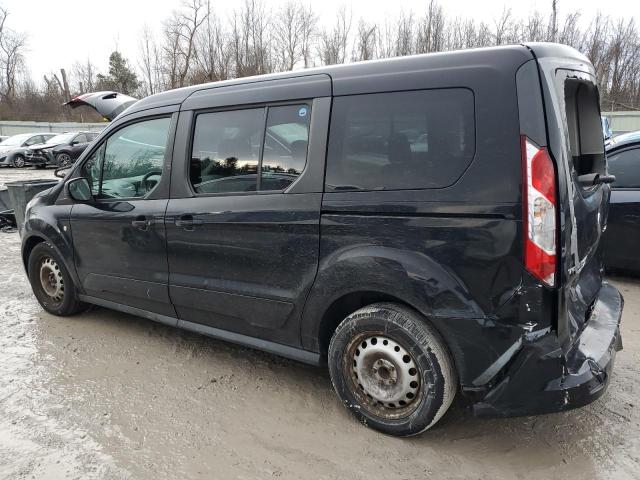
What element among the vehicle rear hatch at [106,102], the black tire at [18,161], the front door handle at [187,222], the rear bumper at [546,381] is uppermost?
the vehicle rear hatch at [106,102]

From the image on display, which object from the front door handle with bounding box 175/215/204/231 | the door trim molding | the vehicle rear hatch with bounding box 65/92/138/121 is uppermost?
the vehicle rear hatch with bounding box 65/92/138/121

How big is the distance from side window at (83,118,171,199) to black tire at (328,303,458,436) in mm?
1878

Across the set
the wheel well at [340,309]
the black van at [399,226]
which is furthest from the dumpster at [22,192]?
the wheel well at [340,309]

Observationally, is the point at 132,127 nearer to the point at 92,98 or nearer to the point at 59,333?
the point at 59,333

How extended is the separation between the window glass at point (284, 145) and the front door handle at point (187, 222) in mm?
556

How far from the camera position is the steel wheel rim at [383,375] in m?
2.57

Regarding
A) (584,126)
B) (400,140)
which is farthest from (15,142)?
(584,126)

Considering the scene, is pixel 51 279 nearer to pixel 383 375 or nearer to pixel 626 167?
pixel 383 375

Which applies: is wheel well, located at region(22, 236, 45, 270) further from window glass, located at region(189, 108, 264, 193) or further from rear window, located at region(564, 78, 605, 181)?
rear window, located at region(564, 78, 605, 181)

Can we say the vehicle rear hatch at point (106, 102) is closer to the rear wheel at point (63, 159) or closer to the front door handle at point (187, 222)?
the front door handle at point (187, 222)

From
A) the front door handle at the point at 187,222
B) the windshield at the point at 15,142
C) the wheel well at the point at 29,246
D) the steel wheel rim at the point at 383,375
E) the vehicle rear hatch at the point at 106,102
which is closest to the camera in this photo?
the steel wheel rim at the point at 383,375

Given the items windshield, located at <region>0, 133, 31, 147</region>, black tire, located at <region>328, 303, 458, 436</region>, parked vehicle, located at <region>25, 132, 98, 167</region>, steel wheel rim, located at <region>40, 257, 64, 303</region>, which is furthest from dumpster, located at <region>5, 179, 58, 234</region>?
windshield, located at <region>0, 133, 31, 147</region>

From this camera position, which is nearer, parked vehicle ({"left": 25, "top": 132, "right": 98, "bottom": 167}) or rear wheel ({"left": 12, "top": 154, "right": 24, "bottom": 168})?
parked vehicle ({"left": 25, "top": 132, "right": 98, "bottom": 167})

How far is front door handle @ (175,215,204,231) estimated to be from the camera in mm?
3232
